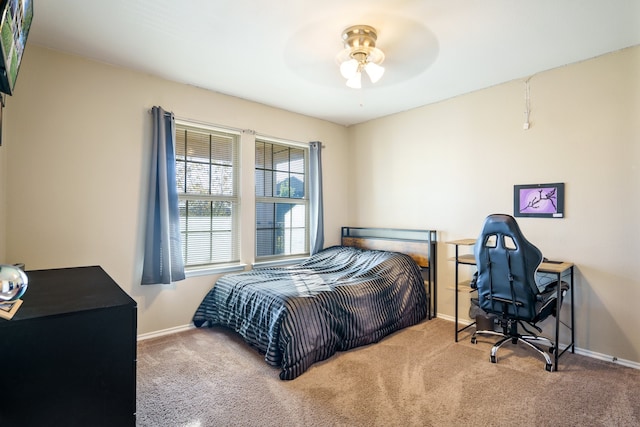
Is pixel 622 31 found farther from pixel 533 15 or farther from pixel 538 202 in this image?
pixel 538 202

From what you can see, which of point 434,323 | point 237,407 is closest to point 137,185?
point 237,407

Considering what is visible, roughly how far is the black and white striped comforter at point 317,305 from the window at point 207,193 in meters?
0.43

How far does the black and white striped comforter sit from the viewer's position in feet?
7.79

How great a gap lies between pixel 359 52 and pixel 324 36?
28 cm

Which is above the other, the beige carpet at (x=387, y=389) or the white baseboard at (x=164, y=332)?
the white baseboard at (x=164, y=332)

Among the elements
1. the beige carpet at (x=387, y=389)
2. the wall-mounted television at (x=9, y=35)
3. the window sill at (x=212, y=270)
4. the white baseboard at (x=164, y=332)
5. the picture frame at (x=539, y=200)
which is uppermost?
the wall-mounted television at (x=9, y=35)

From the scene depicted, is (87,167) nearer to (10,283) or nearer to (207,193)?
(207,193)

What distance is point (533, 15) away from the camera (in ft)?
6.88

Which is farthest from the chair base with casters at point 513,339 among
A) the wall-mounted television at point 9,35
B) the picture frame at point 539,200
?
the wall-mounted television at point 9,35

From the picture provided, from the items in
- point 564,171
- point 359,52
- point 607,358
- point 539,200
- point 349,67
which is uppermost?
point 359,52

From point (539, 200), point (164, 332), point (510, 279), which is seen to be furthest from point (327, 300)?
point (539, 200)

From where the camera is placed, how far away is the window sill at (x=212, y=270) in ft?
10.8

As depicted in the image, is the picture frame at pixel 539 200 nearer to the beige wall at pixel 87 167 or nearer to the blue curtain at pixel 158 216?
the beige wall at pixel 87 167

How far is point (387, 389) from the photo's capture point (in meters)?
2.14
